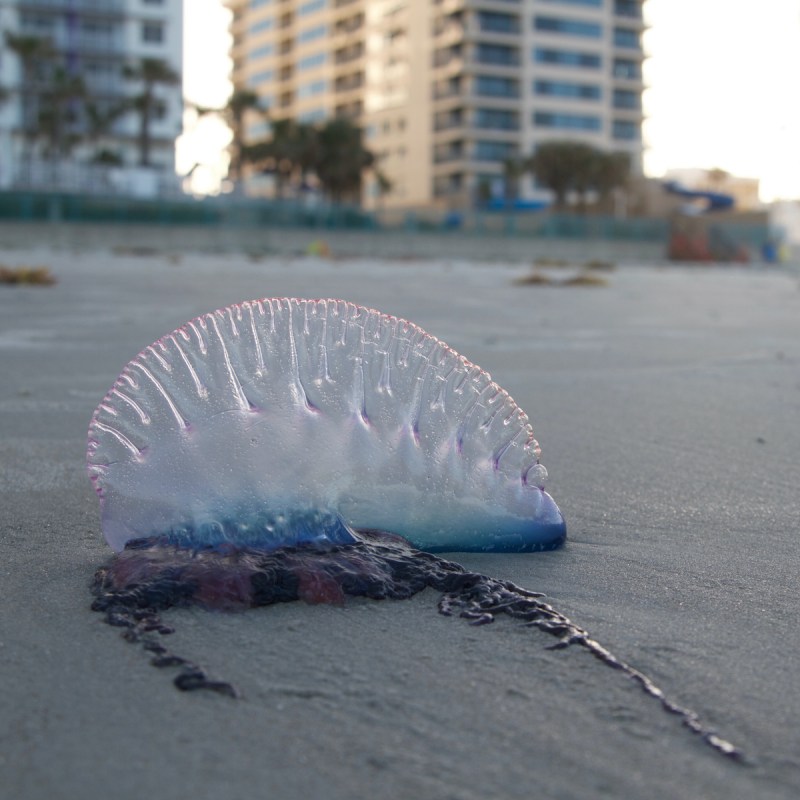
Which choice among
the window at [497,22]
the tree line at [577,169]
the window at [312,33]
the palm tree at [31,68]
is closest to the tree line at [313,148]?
the palm tree at [31,68]

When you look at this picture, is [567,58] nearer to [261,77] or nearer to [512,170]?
[512,170]

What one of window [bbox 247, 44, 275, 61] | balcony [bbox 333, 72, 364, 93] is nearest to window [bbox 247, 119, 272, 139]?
window [bbox 247, 44, 275, 61]

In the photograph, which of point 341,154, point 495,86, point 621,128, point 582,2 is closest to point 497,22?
point 495,86

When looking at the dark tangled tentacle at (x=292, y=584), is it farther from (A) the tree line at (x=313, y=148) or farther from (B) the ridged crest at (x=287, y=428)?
(A) the tree line at (x=313, y=148)

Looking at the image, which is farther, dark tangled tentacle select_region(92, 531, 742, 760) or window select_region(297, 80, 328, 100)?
window select_region(297, 80, 328, 100)

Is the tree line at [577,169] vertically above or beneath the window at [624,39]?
beneath

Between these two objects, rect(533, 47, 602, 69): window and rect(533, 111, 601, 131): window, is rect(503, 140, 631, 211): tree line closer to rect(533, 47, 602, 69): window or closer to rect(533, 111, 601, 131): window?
rect(533, 111, 601, 131): window
